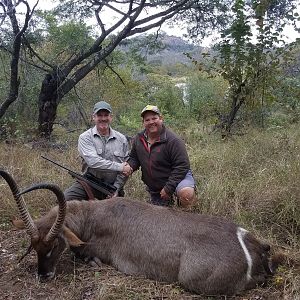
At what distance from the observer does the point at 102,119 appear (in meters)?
5.48

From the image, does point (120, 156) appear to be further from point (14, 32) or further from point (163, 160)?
point (14, 32)

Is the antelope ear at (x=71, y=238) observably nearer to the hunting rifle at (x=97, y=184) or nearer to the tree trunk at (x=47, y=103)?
the hunting rifle at (x=97, y=184)

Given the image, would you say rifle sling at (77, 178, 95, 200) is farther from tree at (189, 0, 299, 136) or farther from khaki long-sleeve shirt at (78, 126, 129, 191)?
tree at (189, 0, 299, 136)

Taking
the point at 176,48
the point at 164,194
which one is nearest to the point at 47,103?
the point at 164,194

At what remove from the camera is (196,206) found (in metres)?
5.40

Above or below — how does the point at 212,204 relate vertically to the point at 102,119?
below

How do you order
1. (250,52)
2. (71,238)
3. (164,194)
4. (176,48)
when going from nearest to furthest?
(71,238) → (164,194) → (250,52) → (176,48)

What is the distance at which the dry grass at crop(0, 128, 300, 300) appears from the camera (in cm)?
381

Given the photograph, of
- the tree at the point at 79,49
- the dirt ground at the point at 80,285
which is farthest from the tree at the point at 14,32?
the dirt ground at the point at 80,285

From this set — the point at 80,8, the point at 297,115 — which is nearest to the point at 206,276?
the point at 297,115

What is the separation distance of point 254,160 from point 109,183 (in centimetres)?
242

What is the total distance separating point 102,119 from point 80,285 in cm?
219

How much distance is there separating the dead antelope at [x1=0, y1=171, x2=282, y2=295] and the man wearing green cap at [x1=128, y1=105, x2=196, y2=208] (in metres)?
0.89

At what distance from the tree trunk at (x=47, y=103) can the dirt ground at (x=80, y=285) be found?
21.0 feet
